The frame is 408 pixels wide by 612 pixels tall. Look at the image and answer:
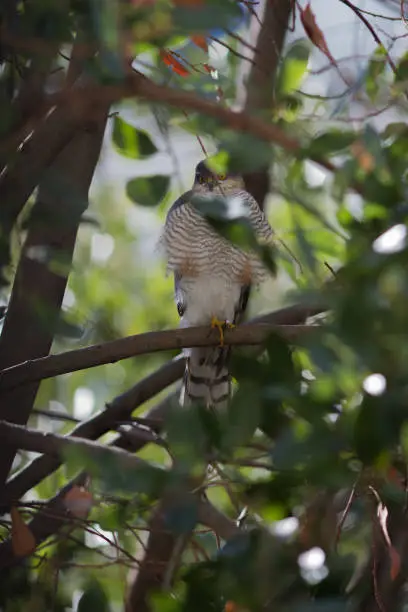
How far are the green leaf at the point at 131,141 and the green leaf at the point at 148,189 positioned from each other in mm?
153

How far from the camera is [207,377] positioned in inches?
142

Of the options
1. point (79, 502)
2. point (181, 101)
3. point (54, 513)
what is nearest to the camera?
point (181, 101)

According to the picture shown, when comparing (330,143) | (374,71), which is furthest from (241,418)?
(374,71)

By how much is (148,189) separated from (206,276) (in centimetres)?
221

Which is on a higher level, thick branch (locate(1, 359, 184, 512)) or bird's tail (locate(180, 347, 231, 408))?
thick branch (locate(1, 359, 184, 512))

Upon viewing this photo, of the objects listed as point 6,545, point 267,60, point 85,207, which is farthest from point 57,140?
point 267,60

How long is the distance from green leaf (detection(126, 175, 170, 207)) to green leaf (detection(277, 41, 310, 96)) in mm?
246

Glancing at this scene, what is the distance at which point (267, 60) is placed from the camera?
3.57 m

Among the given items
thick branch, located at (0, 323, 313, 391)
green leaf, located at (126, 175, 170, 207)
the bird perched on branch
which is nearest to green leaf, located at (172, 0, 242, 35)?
green leaf, located at (126, 175, 170, 207)

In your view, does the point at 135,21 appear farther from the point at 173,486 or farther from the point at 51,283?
the point at 51,283

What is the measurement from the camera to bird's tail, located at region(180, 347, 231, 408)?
3.47 metres

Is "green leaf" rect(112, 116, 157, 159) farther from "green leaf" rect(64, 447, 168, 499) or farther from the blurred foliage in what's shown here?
"green leaf" rect(64, 447, 168, 499)

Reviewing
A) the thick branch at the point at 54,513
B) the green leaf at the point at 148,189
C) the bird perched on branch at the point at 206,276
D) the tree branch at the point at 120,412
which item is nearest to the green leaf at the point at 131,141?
the green leaf at the point at 148,189

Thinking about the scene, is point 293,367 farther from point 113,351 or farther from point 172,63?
point 113,351
